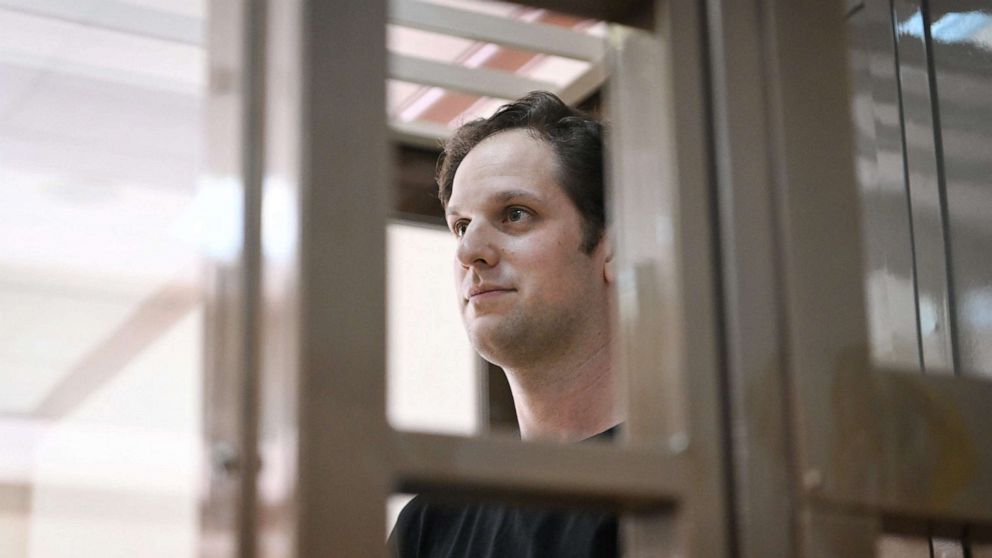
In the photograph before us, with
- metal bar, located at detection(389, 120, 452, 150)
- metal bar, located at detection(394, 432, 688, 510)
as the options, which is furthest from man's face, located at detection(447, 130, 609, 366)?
metal bar, located at detection(394, 432, 688, 510)

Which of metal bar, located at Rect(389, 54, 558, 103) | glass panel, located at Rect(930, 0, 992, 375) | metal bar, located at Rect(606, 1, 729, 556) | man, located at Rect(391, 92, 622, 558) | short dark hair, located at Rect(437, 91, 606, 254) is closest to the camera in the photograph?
metal bar, located at Rect(606, 1, 729, 556)

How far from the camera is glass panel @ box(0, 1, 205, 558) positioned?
441 cm

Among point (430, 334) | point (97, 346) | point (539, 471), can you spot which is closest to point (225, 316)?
point (539, 471)

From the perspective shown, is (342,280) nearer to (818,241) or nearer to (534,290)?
(818,241)

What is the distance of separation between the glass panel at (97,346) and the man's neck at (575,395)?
7.29 feet

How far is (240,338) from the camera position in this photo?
866 mm

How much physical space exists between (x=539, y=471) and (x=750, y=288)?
0.72 ft

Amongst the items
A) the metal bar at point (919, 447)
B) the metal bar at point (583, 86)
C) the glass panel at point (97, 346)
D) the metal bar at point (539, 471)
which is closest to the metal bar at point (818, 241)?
the metal bar at point (919, 447)

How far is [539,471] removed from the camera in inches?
35.5

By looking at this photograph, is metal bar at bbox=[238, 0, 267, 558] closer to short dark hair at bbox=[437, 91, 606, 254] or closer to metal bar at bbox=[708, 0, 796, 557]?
metal bar at bbox=[708, 0, 796, 557]

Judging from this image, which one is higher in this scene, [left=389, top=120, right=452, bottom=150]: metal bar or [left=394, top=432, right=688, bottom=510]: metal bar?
[left=389, top=120, right=452, bottom=150]: metal bar

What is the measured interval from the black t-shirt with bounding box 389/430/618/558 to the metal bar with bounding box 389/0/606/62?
92cm

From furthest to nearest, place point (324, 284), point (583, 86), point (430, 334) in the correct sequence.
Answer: point (430, 334), point (583, 86), point (324, 284)

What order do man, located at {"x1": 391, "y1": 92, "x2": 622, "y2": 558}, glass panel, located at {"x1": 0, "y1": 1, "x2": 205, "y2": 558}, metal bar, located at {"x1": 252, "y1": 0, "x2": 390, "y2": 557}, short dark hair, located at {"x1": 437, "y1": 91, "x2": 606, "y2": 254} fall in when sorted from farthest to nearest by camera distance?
1. glass panel, located at {"x1": 0, "y1": 1, "x2": 205, "y2": 558}
2. short dark hair, located at {"x1": 437, "y1": 91, "x2": 606, "y2": 254}
3. man, located at {"x1": 391, "y1": 92, "x2": 622, "y2": 558}
4. metal bar, located at {"x1": 252, "y1": 0, "x2": 390, "y2": 557}
